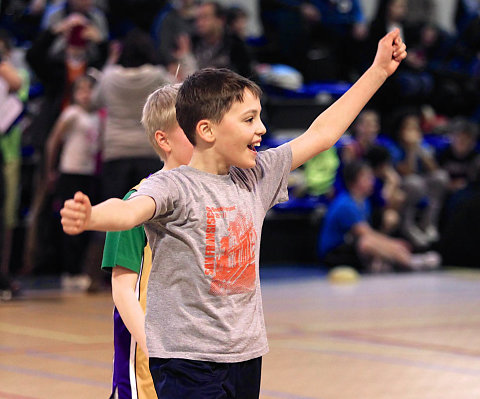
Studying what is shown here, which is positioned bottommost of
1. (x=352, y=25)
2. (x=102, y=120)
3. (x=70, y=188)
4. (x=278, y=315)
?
(x=278, y=315)

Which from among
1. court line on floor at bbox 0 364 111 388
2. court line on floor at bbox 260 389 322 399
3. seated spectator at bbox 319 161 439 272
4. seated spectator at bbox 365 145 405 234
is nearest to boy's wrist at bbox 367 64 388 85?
court line on floor at bbox 260 389 322 399

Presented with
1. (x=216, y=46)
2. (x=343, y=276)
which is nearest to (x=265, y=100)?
(x=216, y=46)

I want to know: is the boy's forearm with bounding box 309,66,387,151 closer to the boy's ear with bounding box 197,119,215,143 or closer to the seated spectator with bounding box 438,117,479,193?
the boy's ear with bounding box 197,119,215,143

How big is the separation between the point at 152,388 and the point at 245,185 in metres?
0.72

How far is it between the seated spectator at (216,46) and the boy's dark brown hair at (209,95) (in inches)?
269

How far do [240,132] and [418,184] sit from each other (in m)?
8.43

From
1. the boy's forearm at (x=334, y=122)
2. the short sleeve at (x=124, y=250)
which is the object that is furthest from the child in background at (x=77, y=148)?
the boy's forearm at (x=334, y=122)

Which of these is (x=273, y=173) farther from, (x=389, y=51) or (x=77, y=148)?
(x=77, y=148)

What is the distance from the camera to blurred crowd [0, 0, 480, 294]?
731 centimetres

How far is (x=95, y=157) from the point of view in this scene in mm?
7863

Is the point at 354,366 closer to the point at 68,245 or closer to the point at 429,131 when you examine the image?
the point at 68,245

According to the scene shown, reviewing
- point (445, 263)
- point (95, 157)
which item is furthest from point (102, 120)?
point (445, 263)

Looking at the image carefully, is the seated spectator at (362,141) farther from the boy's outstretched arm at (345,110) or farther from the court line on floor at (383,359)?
the boy's outstretched arm at (345,110)

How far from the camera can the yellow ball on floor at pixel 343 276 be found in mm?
8922
